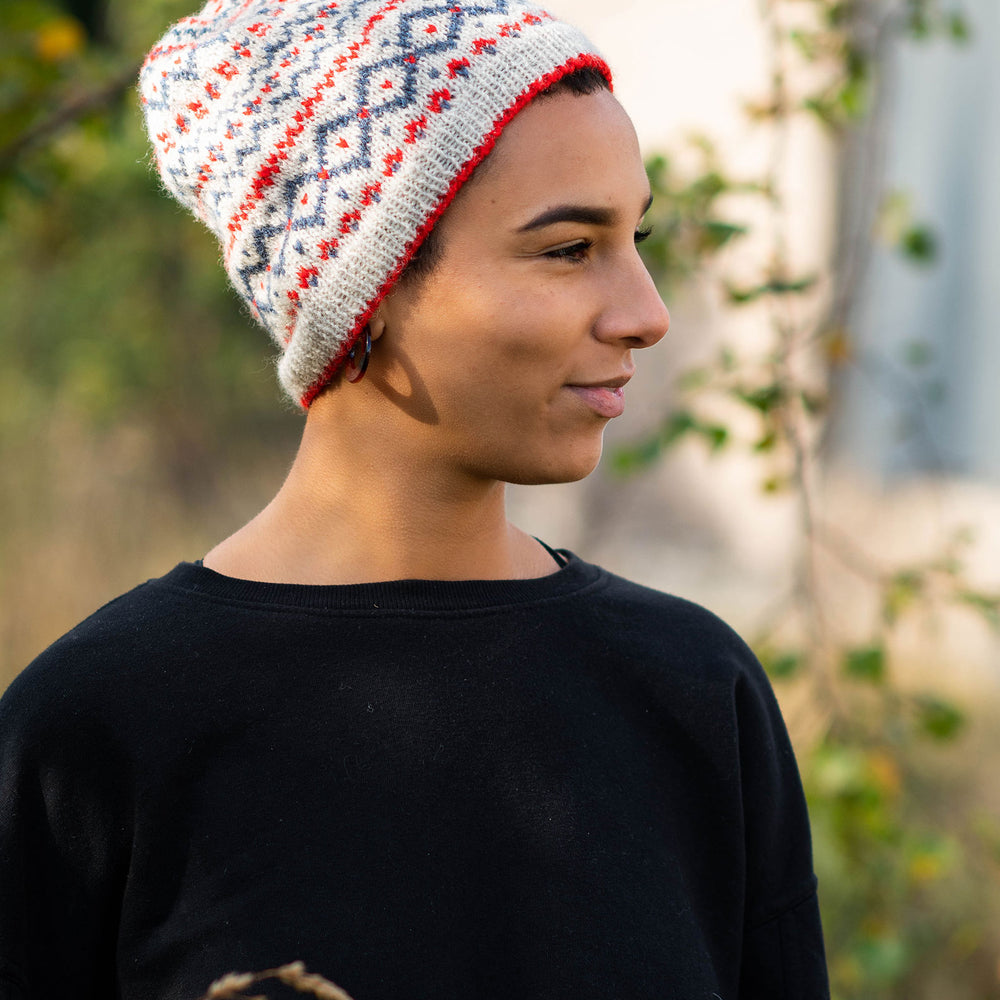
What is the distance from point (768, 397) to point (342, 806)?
6.24 ft

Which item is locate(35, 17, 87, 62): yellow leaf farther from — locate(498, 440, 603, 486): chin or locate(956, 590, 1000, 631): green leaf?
locate(956, 590, 1000, 631): green leaf

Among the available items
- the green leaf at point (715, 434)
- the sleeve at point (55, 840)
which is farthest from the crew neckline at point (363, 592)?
the green leaf at point (715, 434)

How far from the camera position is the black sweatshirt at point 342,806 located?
1438 millimetres

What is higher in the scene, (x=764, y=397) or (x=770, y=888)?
(x=764, y=397)

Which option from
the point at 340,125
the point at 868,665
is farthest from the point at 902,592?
the point at 340,125

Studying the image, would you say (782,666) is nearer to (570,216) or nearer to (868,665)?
(868,665)

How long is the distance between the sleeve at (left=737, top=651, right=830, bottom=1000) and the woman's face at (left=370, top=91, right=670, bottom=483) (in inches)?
20.2

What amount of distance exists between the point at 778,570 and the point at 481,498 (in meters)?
3.87

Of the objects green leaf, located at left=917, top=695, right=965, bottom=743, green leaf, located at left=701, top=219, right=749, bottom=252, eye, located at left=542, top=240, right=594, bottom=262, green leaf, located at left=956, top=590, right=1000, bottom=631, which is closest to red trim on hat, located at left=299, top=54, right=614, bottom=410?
eye, located at left=542, top=240, right=594, bottom=262

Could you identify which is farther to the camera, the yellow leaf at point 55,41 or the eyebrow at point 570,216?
the yellow leaf at point 55,41

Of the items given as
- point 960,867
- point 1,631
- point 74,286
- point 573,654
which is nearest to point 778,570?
point 960,867

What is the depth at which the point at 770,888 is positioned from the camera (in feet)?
5.72

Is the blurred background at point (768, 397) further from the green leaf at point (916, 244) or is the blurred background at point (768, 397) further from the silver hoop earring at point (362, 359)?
the silver hoop earring at point (362, 359)

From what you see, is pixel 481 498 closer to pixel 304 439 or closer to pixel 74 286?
pixel 304 439
